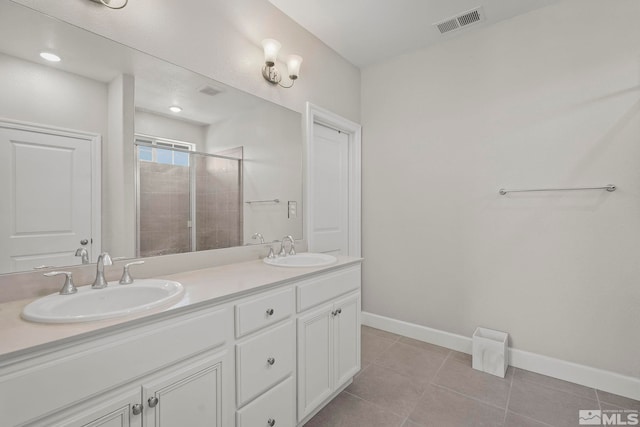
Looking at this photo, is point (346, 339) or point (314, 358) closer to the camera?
point (314, 358)

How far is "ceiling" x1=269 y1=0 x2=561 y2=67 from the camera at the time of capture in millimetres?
2070

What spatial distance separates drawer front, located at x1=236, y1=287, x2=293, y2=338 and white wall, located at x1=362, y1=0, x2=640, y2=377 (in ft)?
5.42

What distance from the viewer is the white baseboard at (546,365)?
6.12 feet

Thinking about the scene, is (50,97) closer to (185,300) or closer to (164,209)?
(164,209)

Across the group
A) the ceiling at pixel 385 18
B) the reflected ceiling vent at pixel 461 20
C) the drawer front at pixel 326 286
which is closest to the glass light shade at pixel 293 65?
the ceiling at pixel 385 18

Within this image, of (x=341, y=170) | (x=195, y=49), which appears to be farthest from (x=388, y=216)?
(x=195, y=49)

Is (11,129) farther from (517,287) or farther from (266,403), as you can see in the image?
(517,287)

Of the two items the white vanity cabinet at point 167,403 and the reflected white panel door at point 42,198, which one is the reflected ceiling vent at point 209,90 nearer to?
the reflected white panel door at point 42,198

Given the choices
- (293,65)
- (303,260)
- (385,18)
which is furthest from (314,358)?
(385,18)

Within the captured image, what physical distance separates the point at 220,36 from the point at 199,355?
5.62ft

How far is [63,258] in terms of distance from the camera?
1.20m

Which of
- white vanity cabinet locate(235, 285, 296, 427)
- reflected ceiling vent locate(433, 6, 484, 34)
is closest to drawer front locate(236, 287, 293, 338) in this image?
white vanity cabinet locate(235, 285, 296, 427)

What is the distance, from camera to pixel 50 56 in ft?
3.82

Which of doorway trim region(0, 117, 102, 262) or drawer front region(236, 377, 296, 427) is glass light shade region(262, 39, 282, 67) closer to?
doorway trim region(0, 117, 102, 262)
